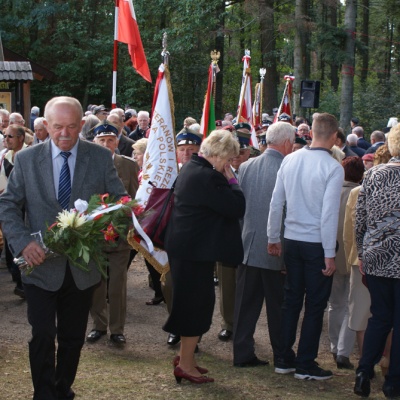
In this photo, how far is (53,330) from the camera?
5.35 metres

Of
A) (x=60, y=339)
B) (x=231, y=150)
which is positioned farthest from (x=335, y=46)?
(x=60, y=339)

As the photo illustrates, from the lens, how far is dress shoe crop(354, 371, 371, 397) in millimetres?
6348

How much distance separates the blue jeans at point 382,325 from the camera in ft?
20.6

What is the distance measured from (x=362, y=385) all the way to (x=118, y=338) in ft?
8.58

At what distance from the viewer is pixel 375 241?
627 centimetres

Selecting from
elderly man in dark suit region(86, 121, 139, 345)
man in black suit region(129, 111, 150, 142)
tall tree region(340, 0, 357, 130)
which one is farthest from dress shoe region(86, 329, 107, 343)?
tall tree region(340, 0, 357, 130)

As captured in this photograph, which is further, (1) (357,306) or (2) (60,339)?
(1) (357,306)

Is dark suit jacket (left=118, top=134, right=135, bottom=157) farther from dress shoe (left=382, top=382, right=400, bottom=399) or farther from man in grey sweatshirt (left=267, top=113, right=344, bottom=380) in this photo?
dress shoe (left=382, top=382, right=400, bottom=399)

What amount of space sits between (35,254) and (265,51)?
92.7 ft

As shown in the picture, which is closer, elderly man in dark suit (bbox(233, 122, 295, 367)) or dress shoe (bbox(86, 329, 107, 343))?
elderly man in dark suit (bbox(233, 122, 295, 367))

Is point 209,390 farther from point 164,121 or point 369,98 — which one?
point 369,98

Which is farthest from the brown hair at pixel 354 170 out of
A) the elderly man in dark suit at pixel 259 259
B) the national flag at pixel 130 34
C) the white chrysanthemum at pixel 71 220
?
the national flag at pixel 130 34

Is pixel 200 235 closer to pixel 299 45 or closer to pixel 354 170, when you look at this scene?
pixel 354 170

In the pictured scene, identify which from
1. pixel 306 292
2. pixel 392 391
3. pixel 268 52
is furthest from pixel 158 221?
pixel 268 52
